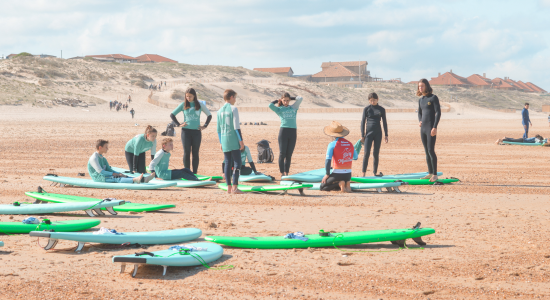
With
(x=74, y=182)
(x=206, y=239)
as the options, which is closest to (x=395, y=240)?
(x=206, y=239)

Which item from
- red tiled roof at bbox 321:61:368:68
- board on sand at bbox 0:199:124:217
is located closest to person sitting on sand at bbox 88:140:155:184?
board on sand at bbox 0:199:124:217

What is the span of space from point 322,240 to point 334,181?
3.49 m

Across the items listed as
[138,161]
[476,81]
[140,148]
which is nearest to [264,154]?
[138,161]

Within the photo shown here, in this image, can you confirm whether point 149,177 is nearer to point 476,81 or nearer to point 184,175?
point 184,175

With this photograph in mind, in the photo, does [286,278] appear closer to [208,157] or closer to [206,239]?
[206,239]

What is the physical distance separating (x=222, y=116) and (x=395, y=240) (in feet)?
12.1

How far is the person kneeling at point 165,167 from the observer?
29.5 ft

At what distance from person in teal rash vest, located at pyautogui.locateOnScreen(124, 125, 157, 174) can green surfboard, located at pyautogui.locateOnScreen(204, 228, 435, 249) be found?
4411 mm

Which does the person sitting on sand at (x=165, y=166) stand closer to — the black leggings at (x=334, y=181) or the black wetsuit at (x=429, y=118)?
the black leggings at (x=334, y=181)

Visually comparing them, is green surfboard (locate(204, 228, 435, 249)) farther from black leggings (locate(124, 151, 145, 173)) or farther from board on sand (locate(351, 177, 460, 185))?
black leggings (locate(124, 151, 145, 173))

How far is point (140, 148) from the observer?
30.9 ft

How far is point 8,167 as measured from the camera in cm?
1207

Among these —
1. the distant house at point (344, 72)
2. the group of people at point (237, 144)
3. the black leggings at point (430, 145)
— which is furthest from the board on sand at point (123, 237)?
the distant house at point (344, 72)

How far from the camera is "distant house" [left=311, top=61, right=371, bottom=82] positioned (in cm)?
11250
